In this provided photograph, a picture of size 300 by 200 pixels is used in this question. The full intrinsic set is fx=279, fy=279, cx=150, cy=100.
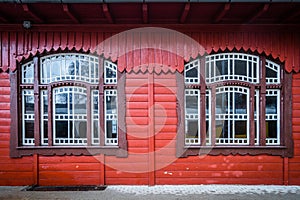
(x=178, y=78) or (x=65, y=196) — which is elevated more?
(x=178, y=78)

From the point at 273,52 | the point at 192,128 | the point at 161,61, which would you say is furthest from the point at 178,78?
the point at 273,52

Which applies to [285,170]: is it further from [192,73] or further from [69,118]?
[69,118]

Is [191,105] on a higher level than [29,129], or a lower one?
higher

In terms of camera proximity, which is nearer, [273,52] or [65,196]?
[65,196]

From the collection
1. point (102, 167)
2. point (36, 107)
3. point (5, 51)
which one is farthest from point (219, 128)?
point (5, 51)

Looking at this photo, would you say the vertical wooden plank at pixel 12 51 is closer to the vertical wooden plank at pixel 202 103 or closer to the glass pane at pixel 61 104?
the glass pane at pixel 61 104

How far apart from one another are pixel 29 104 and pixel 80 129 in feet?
3.94

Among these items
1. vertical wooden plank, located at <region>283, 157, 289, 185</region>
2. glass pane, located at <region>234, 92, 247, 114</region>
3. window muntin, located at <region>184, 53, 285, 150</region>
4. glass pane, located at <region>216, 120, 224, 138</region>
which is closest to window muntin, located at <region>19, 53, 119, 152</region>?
window muntin, located at <region>184, 53, 285, 150</region>

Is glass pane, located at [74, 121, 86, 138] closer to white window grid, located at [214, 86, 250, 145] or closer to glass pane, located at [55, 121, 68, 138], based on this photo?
glass pane, located at [55, 121, 68, 138]

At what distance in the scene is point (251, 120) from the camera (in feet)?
19.1

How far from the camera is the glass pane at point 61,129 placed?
5.87m

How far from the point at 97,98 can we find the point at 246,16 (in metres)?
3.42

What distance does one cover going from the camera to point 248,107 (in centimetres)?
586

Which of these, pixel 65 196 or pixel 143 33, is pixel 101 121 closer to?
pixel 65 196
